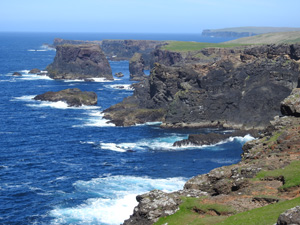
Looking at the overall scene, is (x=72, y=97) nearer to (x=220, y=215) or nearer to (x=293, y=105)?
(x=293, y=105)

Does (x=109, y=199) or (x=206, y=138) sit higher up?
(x=109, y=199)

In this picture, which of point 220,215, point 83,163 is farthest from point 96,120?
point 220,215

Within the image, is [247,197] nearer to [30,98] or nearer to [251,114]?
[251,114]

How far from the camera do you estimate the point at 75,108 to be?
448 feet

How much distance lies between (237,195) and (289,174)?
471cm

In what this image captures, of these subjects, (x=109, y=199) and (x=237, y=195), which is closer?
(x=237, y=195)

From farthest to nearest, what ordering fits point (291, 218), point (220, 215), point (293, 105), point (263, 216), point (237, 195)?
point (293, 105)
point (237, 195)
point (220, 215)
point (263, 216)
point (291, 218)

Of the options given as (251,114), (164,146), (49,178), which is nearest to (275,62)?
(251,114)

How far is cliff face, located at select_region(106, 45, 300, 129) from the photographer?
109 metres

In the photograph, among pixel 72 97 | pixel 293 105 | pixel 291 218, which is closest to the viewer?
pixel 291 218

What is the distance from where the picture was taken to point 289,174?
37188 millimetres

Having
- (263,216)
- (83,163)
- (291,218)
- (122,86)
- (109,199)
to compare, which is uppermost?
(291,218)

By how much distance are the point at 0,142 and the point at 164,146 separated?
3418 cm

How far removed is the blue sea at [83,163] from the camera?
57663mm
